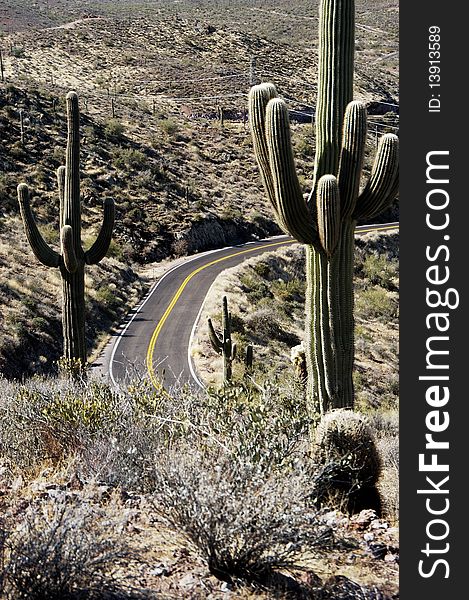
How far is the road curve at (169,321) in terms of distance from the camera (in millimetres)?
22375

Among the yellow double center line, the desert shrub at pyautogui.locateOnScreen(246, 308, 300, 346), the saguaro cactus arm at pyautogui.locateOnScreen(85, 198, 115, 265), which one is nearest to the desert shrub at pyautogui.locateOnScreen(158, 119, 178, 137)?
the yellow double center line

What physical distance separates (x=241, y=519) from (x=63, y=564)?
1156 mm

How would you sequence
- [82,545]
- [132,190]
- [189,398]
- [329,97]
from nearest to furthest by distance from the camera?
[82,545]
[189,398]
[329,97]
[132,190]

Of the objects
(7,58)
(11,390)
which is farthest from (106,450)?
(7,58)

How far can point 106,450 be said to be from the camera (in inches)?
255

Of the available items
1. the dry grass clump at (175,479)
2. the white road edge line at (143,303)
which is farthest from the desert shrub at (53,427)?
the white road edge line at (143,303)

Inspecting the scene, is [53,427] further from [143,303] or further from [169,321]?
[143,303]

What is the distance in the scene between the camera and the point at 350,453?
21.6 ft

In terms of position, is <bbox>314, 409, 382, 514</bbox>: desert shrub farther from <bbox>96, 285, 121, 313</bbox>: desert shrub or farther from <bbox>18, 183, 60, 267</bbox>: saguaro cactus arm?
<bbox>96, 285, 121, 313</bbox>: desert shrub

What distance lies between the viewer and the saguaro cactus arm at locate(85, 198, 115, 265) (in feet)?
45.5

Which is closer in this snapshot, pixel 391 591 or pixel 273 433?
pixel 391 591

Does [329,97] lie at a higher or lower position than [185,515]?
higher

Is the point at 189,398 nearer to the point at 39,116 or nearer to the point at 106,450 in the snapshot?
the point at 106,450

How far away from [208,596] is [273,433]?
193 centimetres
